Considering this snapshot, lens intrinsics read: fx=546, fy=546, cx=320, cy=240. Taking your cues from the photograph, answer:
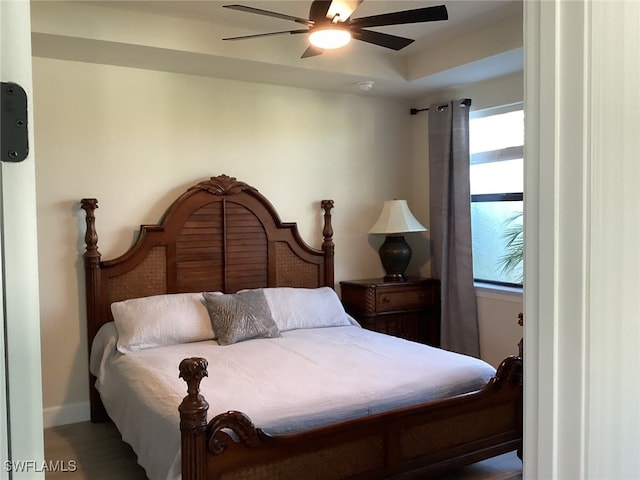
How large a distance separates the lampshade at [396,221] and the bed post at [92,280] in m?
2.22

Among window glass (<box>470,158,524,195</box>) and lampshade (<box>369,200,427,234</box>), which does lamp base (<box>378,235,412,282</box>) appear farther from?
window glass (<box>470,158,524,195</box>)

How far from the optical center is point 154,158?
3928mm

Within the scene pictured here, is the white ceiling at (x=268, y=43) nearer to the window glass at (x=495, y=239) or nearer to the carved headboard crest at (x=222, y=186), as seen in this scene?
the carved headboard crest at (x=222, y=186)

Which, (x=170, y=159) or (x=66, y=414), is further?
(x=170, y=159)

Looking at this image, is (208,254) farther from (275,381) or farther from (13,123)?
(13,123)

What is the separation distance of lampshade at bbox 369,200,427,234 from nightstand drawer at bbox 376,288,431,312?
1.66ft

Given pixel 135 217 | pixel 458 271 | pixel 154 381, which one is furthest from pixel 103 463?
pixel 458 271

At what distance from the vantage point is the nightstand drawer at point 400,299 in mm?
4414

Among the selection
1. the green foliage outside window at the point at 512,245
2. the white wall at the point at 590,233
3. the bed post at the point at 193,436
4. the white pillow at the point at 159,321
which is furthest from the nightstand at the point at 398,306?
the white wall at the point at 590,233

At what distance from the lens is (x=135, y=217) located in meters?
3.88

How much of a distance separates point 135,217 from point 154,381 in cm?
153

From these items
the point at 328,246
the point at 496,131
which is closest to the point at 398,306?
the point at 328,246

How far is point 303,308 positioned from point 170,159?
1.46m

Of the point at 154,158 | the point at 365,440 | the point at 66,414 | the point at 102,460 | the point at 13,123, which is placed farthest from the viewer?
the point at 154,158
